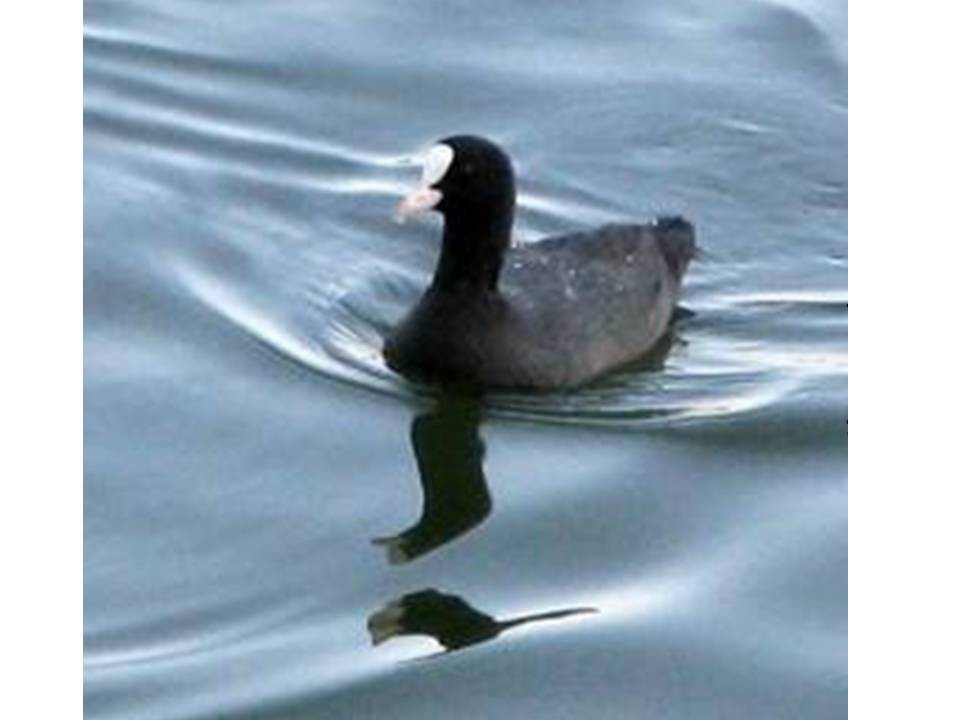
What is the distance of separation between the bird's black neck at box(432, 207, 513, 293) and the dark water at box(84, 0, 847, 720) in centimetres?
37

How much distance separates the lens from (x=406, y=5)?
1050 cm

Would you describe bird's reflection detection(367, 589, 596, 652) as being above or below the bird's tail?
below

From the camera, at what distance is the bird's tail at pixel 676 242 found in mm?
8078

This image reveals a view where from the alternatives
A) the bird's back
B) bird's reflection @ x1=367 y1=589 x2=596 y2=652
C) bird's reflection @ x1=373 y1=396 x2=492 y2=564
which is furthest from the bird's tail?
bird's reflection @ x1=367 y1=589 x2=596 y2=652

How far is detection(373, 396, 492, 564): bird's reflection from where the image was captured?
6.26 m

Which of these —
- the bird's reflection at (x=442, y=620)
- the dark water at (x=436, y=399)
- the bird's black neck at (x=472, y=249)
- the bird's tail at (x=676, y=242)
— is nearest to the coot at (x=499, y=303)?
the bird's black neck at (x=472, y=249)

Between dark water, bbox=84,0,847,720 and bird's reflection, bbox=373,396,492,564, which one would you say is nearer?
dark water, bbox=84,0,847,720

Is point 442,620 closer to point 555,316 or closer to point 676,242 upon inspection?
point 555,316

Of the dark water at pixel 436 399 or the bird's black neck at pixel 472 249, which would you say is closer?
the dark water at pixel 436 399

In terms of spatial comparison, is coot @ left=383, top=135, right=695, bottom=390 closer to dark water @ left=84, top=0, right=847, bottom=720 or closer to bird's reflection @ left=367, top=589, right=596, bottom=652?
dark water @ left=84, top=0, right=847, bottom=720

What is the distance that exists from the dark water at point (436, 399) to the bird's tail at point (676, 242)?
0.51 feet

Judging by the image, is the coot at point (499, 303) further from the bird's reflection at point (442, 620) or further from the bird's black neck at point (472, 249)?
the bird's reflection at point (442, 620)

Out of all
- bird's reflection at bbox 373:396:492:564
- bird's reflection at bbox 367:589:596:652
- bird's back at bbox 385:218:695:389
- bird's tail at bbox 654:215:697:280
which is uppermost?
bird's tail at bbox 654:215:697:280
